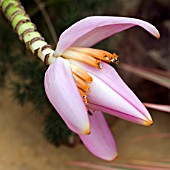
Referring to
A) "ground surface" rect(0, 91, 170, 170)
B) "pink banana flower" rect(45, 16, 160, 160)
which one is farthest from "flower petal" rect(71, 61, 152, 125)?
"ground surface" rect(0, 91, 170, 170)

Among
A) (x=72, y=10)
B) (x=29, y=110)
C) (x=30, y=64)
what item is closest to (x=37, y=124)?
(x=29, y=110)

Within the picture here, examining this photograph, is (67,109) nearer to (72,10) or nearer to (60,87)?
(60,87)

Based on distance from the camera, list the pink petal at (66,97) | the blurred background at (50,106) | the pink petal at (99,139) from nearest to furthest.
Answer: the pink petal at (66,97)
the pink petal at (99,139)
the blurred background at (50,106)

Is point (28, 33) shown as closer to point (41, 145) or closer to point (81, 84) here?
point (81, 84)

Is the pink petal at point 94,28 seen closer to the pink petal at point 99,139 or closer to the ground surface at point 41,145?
the pink petal at point 99,139

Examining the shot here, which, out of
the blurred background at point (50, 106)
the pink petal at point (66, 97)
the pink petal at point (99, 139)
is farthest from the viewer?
the blurred background at point (50, 106)

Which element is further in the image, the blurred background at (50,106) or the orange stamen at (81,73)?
the blurred background at (50,106)

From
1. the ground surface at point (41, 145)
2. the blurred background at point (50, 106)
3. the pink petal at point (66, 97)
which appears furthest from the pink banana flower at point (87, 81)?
the ground surface at point (41, 145)
